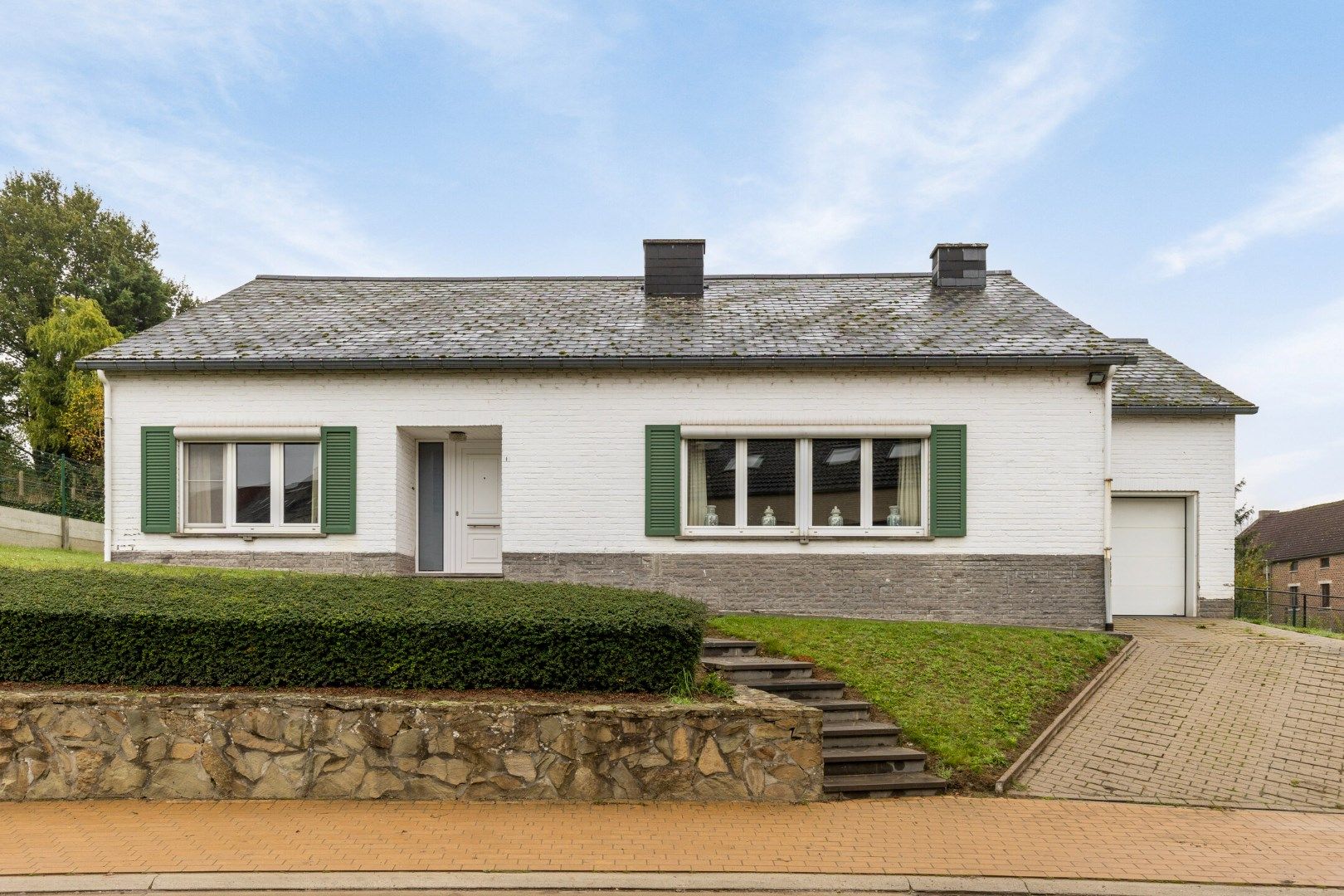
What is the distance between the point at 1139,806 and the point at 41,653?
8.54 m

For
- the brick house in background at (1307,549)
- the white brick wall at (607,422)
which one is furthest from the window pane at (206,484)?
the brick house in background at (1307,549)

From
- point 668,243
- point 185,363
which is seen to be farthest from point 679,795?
point 668,243

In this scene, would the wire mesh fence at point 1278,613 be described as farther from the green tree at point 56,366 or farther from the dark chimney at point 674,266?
the green tree at point 56,366

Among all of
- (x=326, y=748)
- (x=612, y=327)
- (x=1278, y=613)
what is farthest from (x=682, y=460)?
(x=1278, y=613)

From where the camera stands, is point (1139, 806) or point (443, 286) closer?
point (1139, 806)

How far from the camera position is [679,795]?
631cm

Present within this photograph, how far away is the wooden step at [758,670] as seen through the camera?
8.05m

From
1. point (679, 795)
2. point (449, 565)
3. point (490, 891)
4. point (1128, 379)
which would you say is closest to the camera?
point (490, 891)

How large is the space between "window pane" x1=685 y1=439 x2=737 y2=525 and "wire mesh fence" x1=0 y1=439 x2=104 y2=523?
1323 cm

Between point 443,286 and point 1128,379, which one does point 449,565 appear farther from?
point 1128,379

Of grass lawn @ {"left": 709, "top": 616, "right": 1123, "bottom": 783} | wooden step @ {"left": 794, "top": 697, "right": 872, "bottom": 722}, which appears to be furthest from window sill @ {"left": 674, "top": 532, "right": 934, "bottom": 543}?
wooden step @ {"left": 794, "top": 697, "right": 872, "bottom": 722}

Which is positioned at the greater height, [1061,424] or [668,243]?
[668,243]

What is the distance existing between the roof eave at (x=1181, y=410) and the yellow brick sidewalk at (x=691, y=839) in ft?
25.2

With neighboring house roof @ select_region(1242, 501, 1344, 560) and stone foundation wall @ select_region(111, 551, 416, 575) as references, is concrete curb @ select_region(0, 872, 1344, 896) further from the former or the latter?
neighboring house roof @ select_region(1242, 501, 1344, 560)
